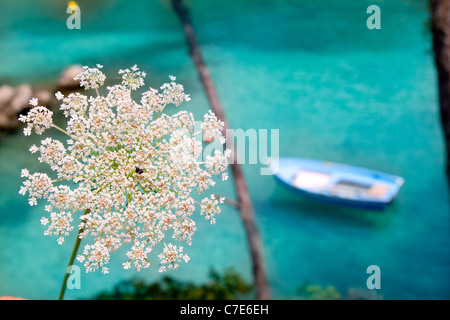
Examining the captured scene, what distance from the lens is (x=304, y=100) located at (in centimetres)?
341

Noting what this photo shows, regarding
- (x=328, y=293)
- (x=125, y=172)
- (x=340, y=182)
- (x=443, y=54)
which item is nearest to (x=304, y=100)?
(x=340, y=182)

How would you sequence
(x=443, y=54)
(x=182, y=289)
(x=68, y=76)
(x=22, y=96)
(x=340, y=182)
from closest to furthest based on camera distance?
(x=443, y=54) < (x=182, y=289) < (x=68, y=76) < (x=22, y=96) < (x=340, y=182)

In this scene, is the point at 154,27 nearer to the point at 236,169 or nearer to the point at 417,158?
the point at 236,169

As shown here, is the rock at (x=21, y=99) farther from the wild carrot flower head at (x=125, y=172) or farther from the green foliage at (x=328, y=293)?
the green foliage at (x=328, y=293)

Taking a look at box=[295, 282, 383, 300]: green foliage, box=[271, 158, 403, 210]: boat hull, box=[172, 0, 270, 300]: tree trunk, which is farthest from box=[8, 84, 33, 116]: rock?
box=[295, 282, 383, 300]: green foliage

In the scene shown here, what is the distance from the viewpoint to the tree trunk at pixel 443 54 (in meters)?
2.19

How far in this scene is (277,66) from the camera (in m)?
3.46

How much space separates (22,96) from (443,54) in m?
2.84

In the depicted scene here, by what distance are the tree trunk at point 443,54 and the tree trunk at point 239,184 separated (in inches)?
53.1

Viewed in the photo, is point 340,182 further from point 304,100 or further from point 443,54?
point 443,54

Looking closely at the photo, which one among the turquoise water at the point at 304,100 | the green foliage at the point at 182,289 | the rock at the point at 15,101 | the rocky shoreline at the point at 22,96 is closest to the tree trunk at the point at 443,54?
the turquoise water at the point at 304,100

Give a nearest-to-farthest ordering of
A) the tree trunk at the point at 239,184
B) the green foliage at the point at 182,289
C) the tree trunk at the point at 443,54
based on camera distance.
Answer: the tree trunk at the point at 443,54
the green foliage at the point at 182,289
the tree trunk at the point at 239,184

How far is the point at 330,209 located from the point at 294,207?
0.28 meters

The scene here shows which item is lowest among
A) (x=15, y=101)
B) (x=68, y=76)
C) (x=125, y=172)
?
(x=125, y=172)
